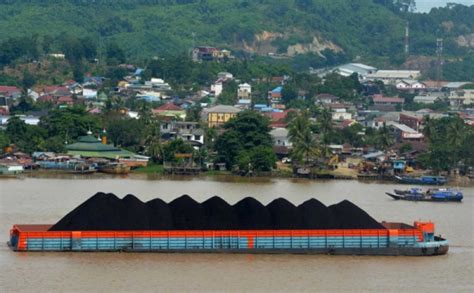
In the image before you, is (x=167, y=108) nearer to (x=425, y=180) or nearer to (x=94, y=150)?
(x=94, y=150)

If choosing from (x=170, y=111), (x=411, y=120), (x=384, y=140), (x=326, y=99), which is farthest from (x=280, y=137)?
(x=326, y=99)

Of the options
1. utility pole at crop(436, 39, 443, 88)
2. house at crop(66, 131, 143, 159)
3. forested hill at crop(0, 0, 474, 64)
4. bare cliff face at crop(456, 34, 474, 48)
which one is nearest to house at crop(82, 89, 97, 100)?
house at crop(66, 131, 143, 159)

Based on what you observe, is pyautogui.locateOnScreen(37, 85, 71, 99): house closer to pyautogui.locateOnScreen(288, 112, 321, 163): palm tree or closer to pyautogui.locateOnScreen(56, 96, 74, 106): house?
pyautogui.locateOnScreen(56, 96, 74, 106): house

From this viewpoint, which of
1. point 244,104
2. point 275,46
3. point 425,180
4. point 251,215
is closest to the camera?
point 251,215

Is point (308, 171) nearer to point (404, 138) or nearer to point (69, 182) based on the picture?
point (69, 182)

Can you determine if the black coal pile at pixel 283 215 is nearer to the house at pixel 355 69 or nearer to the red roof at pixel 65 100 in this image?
the red roof at pixel 65 100

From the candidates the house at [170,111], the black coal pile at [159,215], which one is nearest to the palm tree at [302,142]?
the house at [170,111]

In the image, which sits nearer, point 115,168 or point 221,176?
point 221,176
